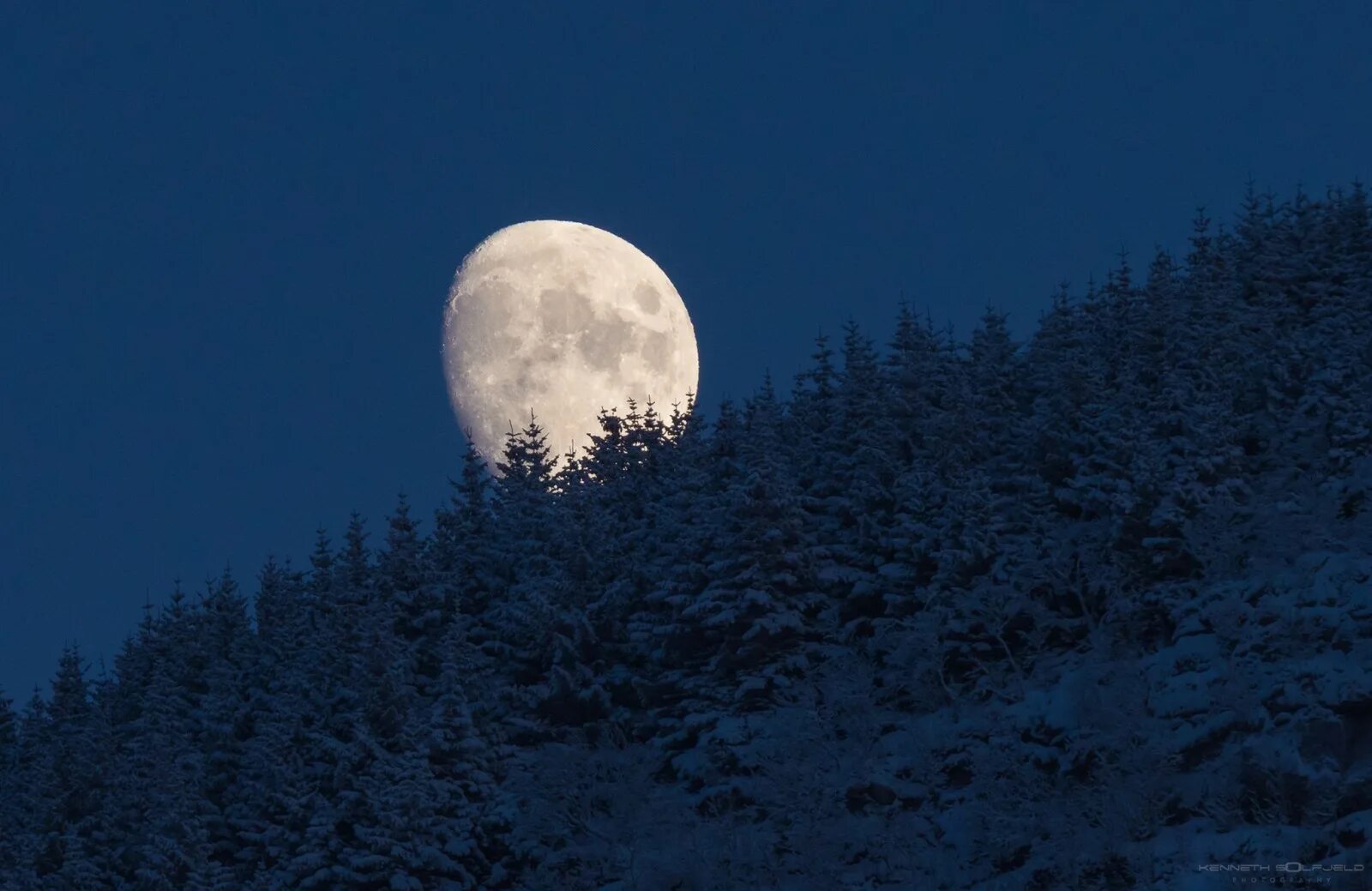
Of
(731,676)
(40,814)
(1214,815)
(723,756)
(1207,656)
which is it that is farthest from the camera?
(40,814)

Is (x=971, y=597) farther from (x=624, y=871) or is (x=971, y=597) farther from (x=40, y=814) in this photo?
(x=40, y=814)

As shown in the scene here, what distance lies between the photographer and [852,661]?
42281 millimetres

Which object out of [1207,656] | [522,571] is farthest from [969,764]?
[522,571]

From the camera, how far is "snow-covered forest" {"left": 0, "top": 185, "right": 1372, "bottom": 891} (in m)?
32.1

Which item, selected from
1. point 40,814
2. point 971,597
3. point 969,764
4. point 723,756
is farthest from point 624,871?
point 40,814

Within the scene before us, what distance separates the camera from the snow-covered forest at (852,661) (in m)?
32.1

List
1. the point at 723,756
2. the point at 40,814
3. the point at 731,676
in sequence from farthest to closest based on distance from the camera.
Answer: the point at 40,814 < the point at 731,676 < the point at 723,756

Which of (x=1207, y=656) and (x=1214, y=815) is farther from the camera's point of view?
(x=1207, y=656)

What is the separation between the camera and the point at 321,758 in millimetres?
42719

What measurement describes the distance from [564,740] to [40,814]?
1688 centimetres

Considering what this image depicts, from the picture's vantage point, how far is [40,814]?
50.2 metres

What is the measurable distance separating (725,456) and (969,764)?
63.6ft

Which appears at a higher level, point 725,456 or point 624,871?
point 725,456

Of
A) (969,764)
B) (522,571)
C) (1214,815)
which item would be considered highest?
(522,571)
